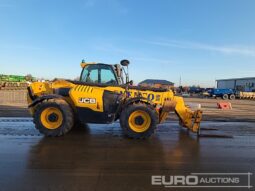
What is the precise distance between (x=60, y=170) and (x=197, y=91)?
2507 inches

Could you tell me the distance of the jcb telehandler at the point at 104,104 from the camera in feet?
27.9

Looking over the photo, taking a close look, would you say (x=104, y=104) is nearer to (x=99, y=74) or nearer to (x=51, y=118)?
(x=99, y=74)

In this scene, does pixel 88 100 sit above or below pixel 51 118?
above

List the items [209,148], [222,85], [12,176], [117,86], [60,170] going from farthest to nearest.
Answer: [222,85], [117,86], [209,148], [60,170], [12,176]

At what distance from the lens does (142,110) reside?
27.8 feet

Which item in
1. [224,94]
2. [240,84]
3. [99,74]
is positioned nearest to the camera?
[99,74]

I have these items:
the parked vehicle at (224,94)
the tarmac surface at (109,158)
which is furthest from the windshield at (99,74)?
the parked vehicle at (224,94)

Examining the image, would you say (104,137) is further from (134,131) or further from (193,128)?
(193,128)

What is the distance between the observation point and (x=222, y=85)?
91.2m

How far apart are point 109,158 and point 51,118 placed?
9.98 ft

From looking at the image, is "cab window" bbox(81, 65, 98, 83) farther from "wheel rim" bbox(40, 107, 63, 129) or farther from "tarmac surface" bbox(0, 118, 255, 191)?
Result: "tarmac surface" bbox(0, 118, 255, 191)

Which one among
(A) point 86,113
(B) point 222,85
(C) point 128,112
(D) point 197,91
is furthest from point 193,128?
(B) point 222,85

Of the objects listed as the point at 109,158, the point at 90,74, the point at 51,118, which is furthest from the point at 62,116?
the point at 109,158

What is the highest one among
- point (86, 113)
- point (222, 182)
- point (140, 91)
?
point (140, 91)
